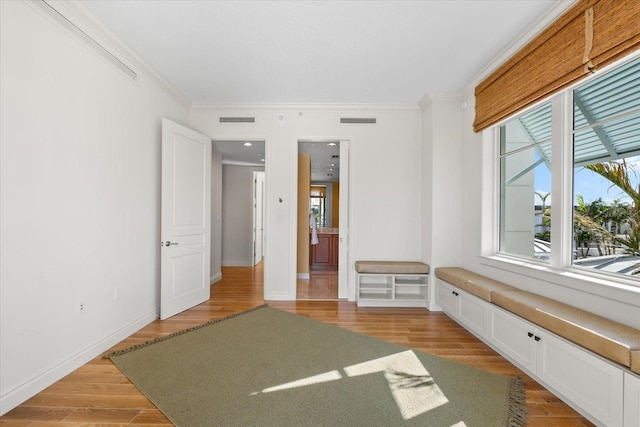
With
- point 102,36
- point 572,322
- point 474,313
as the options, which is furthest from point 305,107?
point 572,322

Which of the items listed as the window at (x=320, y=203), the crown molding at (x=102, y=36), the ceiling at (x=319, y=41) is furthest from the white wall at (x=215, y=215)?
the window at (x=320, y=203)

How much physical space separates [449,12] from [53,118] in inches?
126

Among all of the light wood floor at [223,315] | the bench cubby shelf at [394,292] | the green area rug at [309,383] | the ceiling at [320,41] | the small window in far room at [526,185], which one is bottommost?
the light wood floor at [223,315]

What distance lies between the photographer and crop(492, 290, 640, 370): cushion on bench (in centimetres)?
158

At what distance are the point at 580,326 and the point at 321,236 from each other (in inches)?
218

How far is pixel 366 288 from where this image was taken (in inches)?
161

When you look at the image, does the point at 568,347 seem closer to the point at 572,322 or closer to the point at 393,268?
the point at 572,322

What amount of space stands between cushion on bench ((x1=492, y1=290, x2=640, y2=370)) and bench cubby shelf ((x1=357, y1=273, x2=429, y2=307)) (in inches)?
64.0

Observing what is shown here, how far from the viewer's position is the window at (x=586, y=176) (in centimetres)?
200

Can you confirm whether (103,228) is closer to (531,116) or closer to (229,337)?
(229,337)

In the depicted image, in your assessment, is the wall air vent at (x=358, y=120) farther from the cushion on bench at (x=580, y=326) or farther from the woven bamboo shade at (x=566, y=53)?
the cushion on bench at (x=580, y=326)

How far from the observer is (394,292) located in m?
4.12

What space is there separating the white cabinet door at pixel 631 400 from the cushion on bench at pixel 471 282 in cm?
121

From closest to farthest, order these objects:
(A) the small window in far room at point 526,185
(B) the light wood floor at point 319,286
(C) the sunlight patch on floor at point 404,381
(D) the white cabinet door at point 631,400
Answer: (D) the white cabinet door at point 631,400 < (C) the sunlight patch on floor at point 404,381 < (A) the small window in far room at point 526,185 < (B) the light wood floor at point 319,286
